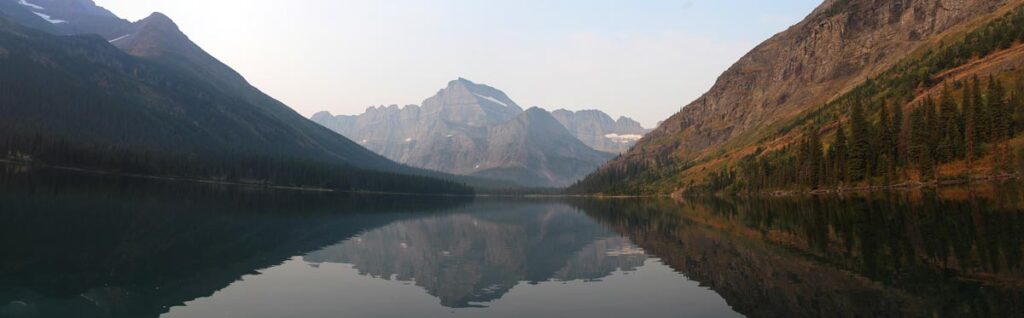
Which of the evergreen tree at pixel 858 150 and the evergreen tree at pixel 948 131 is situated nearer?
the evergreen tree at pixel 948 131

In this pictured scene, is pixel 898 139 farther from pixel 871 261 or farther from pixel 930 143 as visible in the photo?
pixel 871 261

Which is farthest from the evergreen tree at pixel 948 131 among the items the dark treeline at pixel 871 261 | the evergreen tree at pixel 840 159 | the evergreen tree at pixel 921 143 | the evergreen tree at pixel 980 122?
the dark treeline at pixel 871 261

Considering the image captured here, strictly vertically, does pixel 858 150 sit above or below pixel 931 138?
below

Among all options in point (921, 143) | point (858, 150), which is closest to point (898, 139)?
point (858, 150)

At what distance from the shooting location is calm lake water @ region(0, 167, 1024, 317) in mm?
27641

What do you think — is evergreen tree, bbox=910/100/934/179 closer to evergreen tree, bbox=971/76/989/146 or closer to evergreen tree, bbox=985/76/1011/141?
evergreen tree, bbox=971/76/989/146

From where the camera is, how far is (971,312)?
2230 centimetres

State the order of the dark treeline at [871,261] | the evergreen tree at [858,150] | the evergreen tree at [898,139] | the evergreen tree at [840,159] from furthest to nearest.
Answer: the evergreen tree at [840,159] < the evergreen tree at [858,150] < the evergreen tree at [898,139] < the dark treeline at [871,261]

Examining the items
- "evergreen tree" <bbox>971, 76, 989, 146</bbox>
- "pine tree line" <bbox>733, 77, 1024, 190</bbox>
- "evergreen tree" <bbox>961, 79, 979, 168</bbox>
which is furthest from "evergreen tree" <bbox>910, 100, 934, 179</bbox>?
"evergreen tree" <bbox>971, 76, 989, 146</bbox>

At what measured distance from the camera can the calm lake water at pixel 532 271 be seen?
27641 mm

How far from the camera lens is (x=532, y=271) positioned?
1841 inches

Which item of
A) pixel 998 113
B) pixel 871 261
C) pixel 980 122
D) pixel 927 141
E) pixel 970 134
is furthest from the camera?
→ pixel 927 141

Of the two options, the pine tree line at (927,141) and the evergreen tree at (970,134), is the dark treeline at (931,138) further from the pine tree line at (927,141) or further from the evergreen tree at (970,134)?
the evergreen tree at (970,134)

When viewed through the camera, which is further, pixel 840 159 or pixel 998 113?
pixel 840 159
